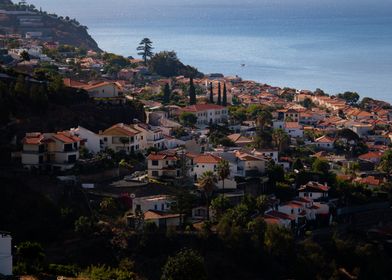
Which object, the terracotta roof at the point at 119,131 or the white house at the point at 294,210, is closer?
the white house at the point at 294,210

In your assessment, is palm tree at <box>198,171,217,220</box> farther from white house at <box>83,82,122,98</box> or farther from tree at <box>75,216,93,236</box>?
white house at <box>83,82,122,98</box>

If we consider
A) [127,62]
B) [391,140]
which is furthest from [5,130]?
[127,62]

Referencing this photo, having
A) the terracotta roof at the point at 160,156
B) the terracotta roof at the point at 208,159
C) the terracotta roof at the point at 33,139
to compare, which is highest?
the terracotta roof at the point at 33,139

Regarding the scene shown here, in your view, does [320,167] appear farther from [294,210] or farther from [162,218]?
[162,218]

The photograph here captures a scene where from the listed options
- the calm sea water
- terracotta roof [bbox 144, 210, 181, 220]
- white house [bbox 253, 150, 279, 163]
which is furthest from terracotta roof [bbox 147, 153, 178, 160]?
the calm sea water

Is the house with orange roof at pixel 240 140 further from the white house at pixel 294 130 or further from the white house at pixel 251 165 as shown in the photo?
the white house at pixel 251 165

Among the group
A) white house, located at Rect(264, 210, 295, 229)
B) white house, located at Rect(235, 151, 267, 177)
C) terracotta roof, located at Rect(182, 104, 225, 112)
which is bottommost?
white house, located at Rect(264, 210, 295, 229)

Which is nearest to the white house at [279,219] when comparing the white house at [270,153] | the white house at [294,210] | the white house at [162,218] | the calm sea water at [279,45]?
the white house at [294,210]
